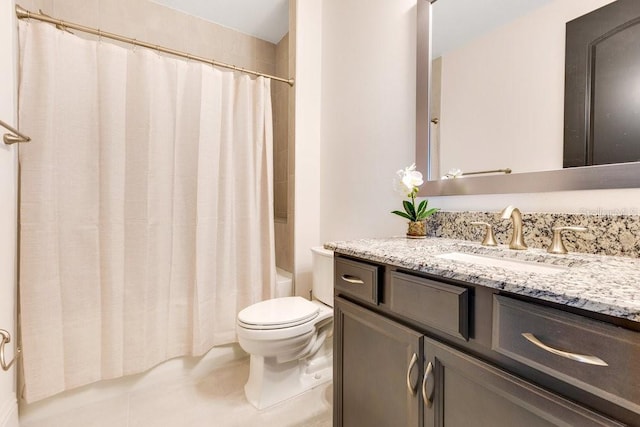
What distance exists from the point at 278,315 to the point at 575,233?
1250 mm

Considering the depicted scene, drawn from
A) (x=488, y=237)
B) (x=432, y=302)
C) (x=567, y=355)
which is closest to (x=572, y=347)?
(x=567, y=355)

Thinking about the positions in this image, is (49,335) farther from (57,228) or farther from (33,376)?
(57,228)

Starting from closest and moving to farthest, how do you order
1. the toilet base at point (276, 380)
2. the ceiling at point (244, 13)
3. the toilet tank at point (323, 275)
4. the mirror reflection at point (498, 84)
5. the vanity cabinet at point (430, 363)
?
the vanity cabinet at point (430, 363), the mirror reflection at point (498, 84), the toilet base at point (276, 380), the toilet tank at point (323, 275), the ceiling at point (244, 13)

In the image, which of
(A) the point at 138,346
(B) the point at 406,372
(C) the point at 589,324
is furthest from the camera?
(A) the point at 138,346

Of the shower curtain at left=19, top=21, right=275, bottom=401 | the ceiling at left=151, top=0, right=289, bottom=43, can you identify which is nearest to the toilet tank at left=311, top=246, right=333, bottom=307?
the shower curtain at left=19, top=21, right=275, bottom=401

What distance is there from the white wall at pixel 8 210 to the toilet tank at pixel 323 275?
1.41 meters

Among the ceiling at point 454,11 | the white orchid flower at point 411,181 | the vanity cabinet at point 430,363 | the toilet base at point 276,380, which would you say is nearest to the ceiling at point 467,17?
the ceiling at point 454,11

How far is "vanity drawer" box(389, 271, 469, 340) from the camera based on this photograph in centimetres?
65

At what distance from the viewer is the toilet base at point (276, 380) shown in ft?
4.79

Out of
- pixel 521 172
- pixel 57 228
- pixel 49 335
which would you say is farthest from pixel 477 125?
pixel 49 335

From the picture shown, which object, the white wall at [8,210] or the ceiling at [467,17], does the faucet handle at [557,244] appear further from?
the white wall at [8,210]

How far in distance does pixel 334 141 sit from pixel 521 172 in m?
1.19

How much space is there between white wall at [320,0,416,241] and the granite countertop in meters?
0.63

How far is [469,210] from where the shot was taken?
121 cm
